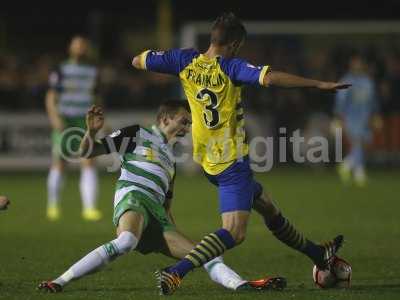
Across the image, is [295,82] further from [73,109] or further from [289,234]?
[73,109]

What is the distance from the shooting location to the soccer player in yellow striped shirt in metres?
7.71

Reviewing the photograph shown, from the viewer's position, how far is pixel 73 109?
14008 mm

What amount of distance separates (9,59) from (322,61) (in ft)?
22.7

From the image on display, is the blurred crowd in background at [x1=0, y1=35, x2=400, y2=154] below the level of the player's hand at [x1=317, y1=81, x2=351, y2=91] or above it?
above

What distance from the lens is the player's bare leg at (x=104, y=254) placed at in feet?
24.9

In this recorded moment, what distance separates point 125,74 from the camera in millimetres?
24531

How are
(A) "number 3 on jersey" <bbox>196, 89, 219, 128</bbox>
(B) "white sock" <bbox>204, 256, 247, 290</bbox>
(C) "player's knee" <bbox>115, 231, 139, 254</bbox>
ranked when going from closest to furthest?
(C) "player's knee" <bbox>115, 231, 139, 254</bbox>, (A) "number 3 on jersey" <bbox>196, 89, 219, 128</bbox>, (B) "white sock" <bbox>204, 256, 247, 290</bbox>

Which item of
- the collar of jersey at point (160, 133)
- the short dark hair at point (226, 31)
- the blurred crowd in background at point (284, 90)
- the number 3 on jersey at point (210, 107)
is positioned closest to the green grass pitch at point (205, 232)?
the collar of jersey at point (160, 133)

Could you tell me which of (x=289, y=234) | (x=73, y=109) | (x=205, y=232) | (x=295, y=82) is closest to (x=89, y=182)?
(x=73, y=109)

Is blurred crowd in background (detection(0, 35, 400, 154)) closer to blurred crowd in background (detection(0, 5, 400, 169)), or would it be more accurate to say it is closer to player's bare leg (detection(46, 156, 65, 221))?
blurred crowd in background (detection(0, 5, 400, 169))

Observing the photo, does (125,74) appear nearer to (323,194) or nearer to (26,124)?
(26,124)

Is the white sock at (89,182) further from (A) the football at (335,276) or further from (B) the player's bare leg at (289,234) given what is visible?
(A) the football at (335,276)

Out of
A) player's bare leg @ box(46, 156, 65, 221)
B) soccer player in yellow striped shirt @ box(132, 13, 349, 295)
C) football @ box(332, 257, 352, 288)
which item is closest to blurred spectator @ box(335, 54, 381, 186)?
player's bare leg @ box(46, 156, 65, 221)

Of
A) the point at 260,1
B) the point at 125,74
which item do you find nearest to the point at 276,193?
the point at 125,74
